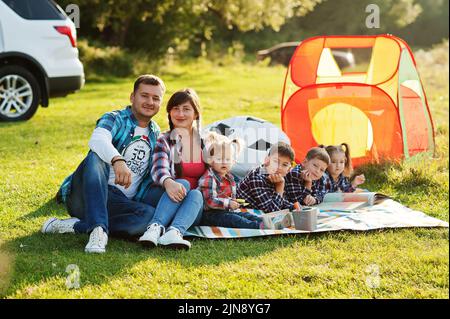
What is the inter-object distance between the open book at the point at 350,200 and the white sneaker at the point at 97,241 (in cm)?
171

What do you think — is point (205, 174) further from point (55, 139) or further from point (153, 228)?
point (55, 139)

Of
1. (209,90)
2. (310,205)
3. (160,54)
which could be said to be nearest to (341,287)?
(310,205)

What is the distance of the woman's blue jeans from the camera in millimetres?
3740

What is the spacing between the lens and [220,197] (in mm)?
4168

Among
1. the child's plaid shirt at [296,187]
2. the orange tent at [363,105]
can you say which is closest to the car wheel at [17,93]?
the orange tent at [363,105]

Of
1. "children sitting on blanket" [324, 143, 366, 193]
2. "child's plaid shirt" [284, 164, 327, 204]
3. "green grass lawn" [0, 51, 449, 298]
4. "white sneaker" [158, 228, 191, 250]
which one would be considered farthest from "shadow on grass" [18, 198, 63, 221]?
"children sitting on blanket" [324, 143, 366, 193]

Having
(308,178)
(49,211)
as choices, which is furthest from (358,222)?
(49,211)

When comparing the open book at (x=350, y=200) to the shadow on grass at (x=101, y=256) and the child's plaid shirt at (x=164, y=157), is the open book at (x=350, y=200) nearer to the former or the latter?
the shadow on grass at (x=101, y=256)

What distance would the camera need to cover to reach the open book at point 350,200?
4.77 meters

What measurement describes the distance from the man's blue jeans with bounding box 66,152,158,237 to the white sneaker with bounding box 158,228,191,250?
184 millimetres

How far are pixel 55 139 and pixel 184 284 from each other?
457 cm

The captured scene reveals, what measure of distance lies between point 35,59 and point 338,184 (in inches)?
172

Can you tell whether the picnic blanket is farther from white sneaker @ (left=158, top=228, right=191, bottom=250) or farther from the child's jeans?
white sneaker @ (left=158, top=228, right=191, bottom=250)

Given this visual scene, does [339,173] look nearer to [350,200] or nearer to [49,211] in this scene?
[350,200]
